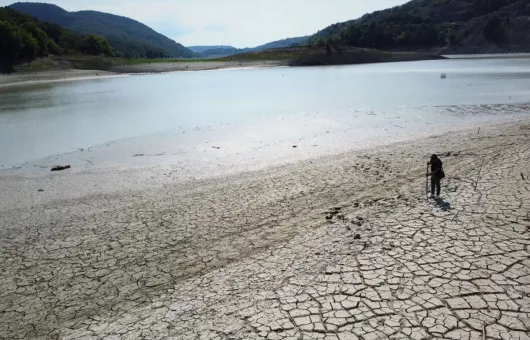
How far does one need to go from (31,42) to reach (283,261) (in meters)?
88.2

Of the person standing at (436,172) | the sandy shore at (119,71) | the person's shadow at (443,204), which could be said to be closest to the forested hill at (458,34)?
the sandy shore at (119,71)

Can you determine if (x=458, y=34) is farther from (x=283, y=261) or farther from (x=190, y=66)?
(x=283, y=261)

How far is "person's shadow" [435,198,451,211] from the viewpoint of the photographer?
31.4 feet

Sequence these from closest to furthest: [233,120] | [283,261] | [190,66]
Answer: [283,261]
[233,120]
[190,66]

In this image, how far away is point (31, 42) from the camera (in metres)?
77.2

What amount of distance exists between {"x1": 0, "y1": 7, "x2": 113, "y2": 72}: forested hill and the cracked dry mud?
74.9m

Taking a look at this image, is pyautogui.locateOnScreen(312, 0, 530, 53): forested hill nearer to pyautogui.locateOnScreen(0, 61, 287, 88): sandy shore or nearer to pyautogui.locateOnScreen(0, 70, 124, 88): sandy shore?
pyautogui.locateOnScreen(0, 61, 287, 88): sandy shore

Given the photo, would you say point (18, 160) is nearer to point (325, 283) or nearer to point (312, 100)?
point (325, 283)

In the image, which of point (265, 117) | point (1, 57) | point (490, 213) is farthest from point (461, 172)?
point (1, 57)

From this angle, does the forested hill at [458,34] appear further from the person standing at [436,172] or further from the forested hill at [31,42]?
the person standing at [436,172]

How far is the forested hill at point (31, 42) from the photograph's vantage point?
7194 centimetres

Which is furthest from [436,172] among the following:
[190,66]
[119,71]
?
[190,66]

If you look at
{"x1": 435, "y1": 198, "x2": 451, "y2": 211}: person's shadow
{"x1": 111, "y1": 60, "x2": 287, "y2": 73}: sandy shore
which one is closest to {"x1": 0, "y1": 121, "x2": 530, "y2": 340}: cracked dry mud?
{"x1": 435, "y1": 198, "x2": 451, "y2": 211}: person's shadow

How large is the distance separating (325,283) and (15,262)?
6979mm
